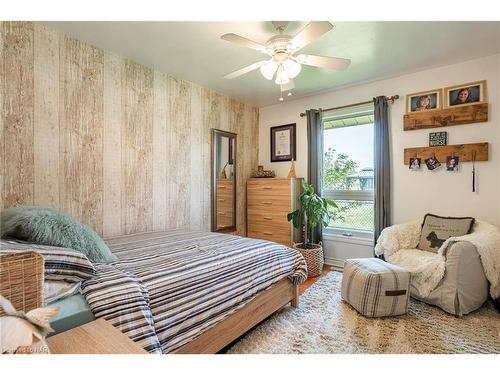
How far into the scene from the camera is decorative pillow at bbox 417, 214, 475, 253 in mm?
2445

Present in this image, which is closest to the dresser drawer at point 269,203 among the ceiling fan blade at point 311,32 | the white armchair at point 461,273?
the white armchair at point 461,273

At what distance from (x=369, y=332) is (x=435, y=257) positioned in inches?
38.6

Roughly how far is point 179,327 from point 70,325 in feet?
1.69

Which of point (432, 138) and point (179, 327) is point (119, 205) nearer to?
point (179, 327)

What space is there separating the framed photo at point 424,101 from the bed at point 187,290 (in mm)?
2269

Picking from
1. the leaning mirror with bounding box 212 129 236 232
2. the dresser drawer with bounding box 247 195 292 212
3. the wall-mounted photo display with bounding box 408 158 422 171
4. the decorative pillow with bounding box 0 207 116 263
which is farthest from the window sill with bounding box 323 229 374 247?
the decorative pillow with bounding box 0 207 116 263

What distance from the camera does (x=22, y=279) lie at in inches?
27.4

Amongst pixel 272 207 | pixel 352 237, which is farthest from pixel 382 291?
pixel 272 207

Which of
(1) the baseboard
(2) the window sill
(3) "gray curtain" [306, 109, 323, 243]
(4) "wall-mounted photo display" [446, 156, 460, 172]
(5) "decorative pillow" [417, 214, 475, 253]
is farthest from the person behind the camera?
(3) "gray curtain" [306, 109, 323, 243]

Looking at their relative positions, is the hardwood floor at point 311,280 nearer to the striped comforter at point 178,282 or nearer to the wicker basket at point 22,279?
the striped comforter at point 178,282

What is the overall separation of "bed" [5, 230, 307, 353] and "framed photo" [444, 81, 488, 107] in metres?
2.41

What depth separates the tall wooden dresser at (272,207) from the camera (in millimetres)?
3498

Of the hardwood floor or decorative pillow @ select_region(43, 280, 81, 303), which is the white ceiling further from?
the hardwood floor
